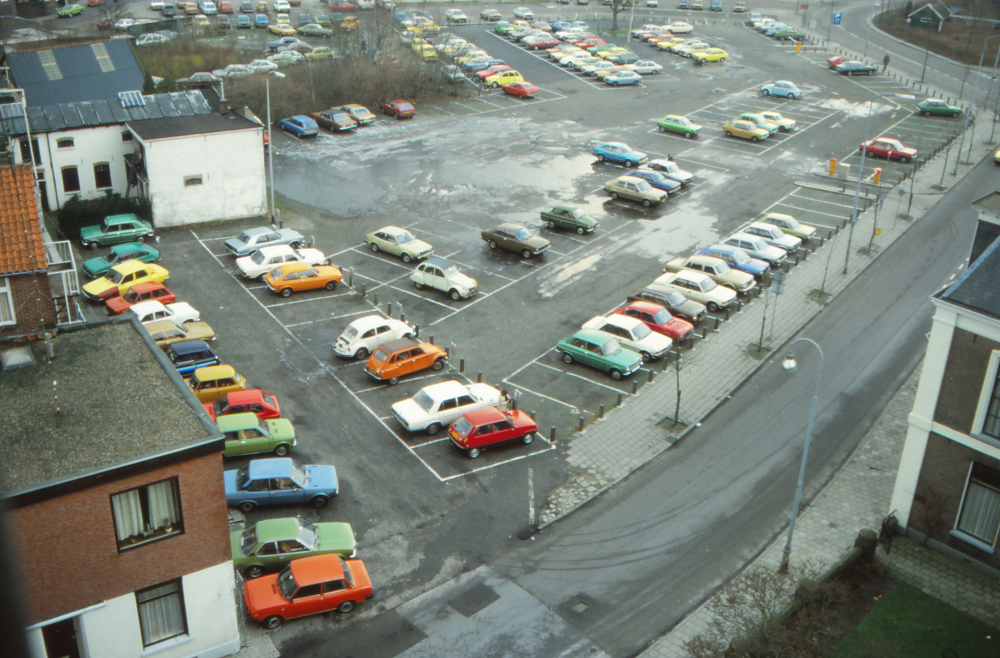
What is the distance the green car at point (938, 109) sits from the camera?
70.4 metres

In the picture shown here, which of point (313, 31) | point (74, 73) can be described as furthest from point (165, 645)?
point (313, 31)

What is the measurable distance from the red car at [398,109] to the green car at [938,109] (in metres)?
41.4

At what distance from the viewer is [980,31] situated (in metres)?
99.1

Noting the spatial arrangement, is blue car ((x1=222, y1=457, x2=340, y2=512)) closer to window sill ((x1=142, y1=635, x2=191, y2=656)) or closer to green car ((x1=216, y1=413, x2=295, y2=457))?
green car ((x1=216, y1=413, x2=295, y2=457))

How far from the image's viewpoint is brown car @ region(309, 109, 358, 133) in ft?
211

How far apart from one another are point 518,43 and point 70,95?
5167 cm

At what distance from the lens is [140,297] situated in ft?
124

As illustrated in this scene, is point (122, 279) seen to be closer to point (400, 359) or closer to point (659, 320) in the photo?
point (400, 359)

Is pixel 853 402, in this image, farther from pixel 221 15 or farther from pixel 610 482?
pixel 221 15

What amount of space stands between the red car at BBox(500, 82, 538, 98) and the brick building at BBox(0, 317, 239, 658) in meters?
57.7

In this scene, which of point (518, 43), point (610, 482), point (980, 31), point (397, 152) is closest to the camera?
point (610, 482)

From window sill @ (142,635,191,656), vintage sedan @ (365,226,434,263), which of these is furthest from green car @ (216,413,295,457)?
vintage sedan @ (365,226,434,263)

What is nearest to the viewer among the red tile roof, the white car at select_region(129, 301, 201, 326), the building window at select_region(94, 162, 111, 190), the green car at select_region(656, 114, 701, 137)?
the red tile roof

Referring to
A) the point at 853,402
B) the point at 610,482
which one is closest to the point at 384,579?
the point at 610,482
